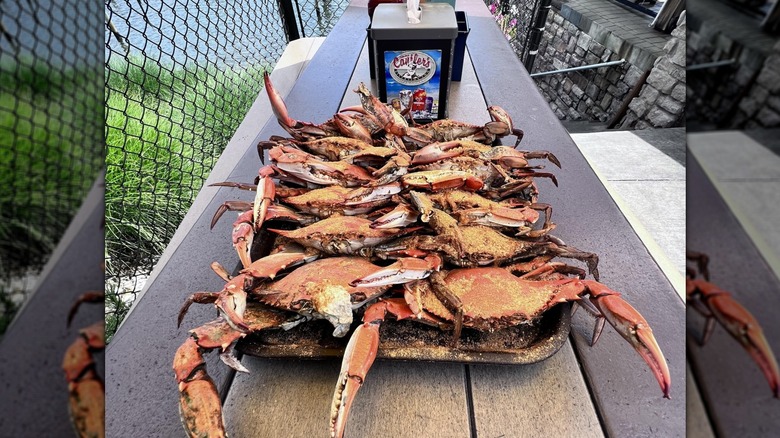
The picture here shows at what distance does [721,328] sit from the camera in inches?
7.6

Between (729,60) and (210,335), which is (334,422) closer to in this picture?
(210,335)

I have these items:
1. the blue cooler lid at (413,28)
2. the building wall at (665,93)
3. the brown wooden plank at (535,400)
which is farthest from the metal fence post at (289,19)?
the building wall at (665,93)

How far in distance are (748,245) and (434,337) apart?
985mm

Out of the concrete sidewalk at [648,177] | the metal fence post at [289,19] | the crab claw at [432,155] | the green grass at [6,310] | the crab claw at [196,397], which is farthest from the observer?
the metal fence post at [289,19]

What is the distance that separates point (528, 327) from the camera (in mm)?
1127

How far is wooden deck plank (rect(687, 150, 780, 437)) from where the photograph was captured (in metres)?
0.17

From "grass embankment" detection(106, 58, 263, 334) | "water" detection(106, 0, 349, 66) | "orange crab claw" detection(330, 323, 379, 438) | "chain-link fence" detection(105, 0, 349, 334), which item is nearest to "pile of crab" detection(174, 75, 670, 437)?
"orange crab claw" detection(330, 323, 379, 438)

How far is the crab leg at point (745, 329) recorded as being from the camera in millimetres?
175

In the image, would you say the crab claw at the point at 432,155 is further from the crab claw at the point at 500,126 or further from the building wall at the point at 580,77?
the building wall at the point at 580,77

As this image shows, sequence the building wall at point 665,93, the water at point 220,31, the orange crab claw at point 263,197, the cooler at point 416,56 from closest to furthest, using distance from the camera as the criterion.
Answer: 1. the orange crab claw at point 263,197
2. the cooler at point 416,56
3. the building wall at point 665,93
4. the water at point 220,31

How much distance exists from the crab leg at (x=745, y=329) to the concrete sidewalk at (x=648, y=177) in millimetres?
1476

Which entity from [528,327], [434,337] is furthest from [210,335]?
[528,327]

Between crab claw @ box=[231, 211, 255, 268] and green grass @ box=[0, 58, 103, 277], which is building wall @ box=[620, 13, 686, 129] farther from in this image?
green grass @ box=[0, 58, 103, 277]

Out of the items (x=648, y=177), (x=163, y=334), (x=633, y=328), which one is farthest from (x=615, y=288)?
(x=648, y=177)
